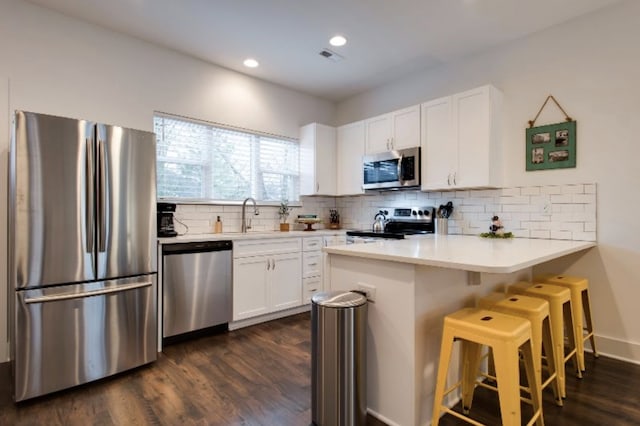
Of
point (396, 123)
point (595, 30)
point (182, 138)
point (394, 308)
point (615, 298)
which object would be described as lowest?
point (615, 298)

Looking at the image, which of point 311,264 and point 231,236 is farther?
point 311,264

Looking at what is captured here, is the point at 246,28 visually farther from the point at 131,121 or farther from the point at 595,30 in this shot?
the point at 595,30

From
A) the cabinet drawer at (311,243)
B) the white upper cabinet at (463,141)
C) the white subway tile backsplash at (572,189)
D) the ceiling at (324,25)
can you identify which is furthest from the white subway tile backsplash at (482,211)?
the ceiling at (324,25)

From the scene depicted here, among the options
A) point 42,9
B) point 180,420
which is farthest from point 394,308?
point 42,9

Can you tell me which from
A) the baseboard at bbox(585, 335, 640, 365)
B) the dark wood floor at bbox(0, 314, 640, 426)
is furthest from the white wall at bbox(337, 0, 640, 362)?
the dark wood floor at bbox(0, 314, 640, 426)

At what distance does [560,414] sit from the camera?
1925mm

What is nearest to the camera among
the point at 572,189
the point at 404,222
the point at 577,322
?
the point at 577,322

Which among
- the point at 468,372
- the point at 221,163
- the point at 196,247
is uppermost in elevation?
the point at 221,163

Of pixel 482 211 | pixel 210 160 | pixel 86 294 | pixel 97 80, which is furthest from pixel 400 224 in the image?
pixel 97 80

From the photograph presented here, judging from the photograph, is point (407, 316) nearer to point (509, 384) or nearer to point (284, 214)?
point (509, 384)

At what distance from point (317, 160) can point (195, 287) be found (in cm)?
225

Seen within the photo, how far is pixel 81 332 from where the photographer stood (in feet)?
7.37

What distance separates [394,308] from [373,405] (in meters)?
0.61

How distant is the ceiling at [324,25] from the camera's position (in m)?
2.70
